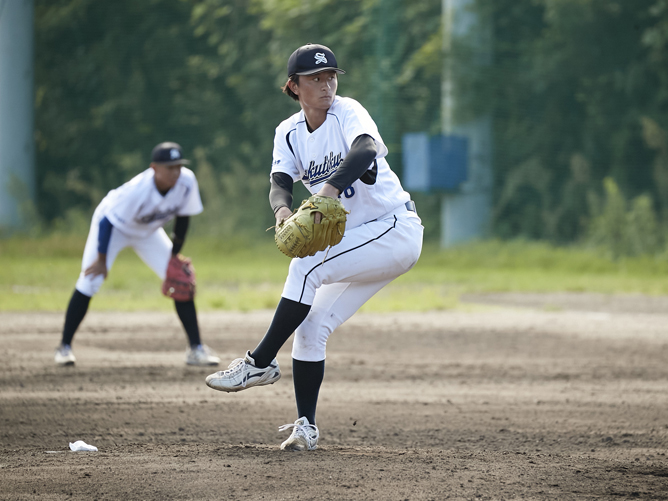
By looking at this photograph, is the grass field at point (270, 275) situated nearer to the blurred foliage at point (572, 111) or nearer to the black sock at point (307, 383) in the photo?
the blurred foliage at point (572, 111)

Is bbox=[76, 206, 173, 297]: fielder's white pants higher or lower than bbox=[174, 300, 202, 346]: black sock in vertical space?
higher

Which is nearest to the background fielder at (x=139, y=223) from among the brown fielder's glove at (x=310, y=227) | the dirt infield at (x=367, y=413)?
the dirt infield at (x=367, y=413)

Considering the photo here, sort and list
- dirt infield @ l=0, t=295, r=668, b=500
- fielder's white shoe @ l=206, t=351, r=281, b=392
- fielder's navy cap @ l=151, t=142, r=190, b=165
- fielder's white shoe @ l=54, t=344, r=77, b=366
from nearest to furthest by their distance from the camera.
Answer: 1. dirt infield @ l=0, t=295, r=668, b=500
2. fielder's white shoe @ l=206, t=351, r=281, b=392
3. fielder's white shoe @ l=54, t=344, r=77, b=366
4. fielder's navy cap @ l=151, t=142, r=190, b=165

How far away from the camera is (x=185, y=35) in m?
21.7

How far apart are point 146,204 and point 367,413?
280 cm

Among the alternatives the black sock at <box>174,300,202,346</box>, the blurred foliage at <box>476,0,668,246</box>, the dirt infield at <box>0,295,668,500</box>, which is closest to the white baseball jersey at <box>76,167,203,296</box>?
the black sock at <box>174,300,202,346</box>

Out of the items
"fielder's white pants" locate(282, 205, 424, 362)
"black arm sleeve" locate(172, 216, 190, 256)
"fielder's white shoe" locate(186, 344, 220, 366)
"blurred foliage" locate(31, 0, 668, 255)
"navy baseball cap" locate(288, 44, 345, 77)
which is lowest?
Result: "fielder's white shoe" locate(186, 344, 220, 366)

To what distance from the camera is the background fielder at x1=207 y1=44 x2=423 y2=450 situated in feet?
13.8

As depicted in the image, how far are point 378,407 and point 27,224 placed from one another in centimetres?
1541

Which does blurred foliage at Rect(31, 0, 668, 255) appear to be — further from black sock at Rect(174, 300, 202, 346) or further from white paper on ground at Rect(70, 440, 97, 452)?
white paper on ground at Rect(70, 440, 97, 452)

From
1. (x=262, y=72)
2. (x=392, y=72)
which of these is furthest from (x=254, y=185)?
(x=392, y=72)

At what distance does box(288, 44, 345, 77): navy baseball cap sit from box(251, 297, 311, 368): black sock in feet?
3.54

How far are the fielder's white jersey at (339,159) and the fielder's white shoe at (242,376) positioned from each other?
0.83 metres

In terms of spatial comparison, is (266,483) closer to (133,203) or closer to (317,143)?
(317,143)
